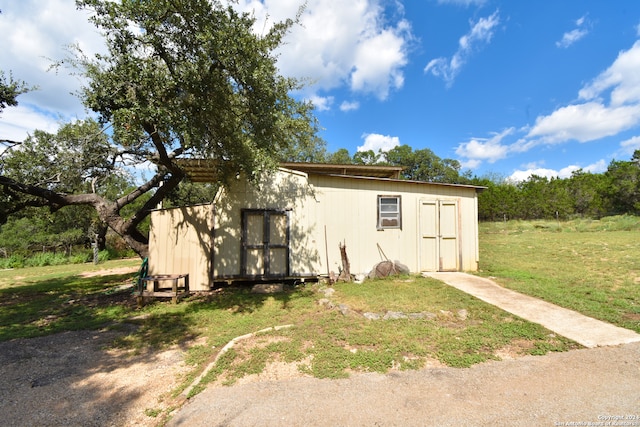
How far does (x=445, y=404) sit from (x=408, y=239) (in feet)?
20.2

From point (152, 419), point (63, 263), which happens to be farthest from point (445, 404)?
point (63, 263)

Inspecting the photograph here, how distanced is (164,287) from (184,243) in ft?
4.04

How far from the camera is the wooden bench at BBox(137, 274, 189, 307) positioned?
6.39 m

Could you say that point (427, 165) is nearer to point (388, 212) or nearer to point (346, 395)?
point (388, 212)

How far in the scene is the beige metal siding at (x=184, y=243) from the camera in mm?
7547

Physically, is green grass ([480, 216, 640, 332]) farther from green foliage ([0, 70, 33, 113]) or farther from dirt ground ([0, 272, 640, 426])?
green foliage ([0, 70, 33, 113])

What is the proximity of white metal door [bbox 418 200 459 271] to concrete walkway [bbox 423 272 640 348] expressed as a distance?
155cm

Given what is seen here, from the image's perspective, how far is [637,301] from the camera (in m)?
5.33

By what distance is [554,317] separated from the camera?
15.3 ft

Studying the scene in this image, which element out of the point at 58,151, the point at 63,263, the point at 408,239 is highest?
the point at 58,151

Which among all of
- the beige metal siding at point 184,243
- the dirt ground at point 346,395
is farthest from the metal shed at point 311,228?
the dirt ground at point 346,395

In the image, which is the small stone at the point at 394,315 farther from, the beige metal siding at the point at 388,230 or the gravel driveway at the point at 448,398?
the beige metal siding at the point at 388,230

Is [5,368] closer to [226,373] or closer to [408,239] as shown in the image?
[226,373]

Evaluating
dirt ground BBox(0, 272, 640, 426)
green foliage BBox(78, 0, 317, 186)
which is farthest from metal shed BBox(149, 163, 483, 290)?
dirt ground BBox(0, 272, 640, 426)
